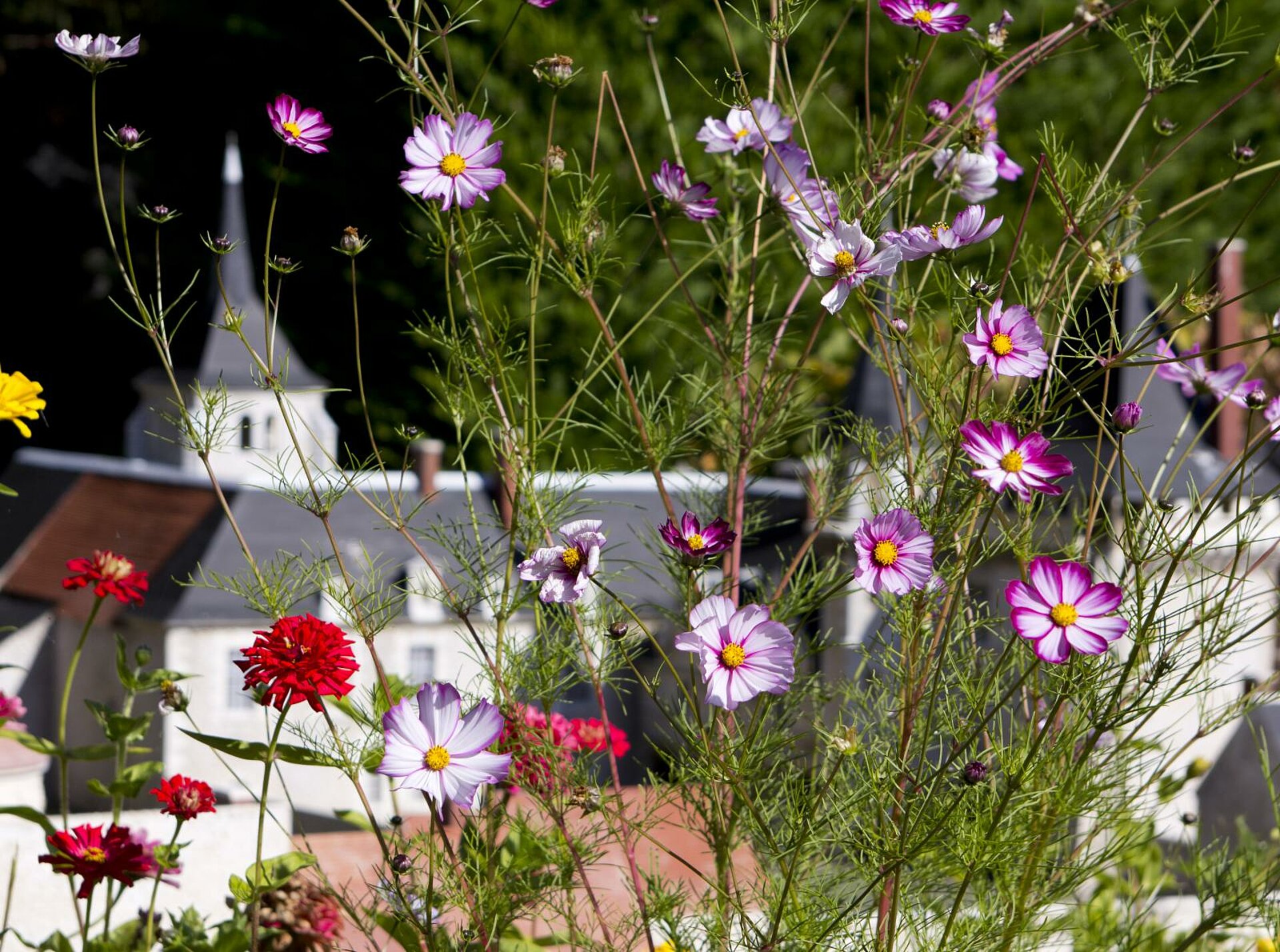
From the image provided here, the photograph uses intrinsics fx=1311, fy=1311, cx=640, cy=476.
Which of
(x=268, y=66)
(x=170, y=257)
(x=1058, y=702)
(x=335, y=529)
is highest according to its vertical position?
(x=268, y=66)

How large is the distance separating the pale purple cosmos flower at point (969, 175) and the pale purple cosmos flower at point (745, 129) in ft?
0.55

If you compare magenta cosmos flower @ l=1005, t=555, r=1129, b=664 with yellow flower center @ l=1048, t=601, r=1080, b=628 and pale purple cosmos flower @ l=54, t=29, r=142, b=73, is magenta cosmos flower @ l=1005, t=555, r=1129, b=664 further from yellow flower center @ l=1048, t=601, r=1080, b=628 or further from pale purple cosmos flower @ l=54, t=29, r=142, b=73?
pale purple cosmos flower @ l=54, t=29, r=142, b=73

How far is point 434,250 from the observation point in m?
1.26

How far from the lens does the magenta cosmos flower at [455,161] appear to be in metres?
1.05

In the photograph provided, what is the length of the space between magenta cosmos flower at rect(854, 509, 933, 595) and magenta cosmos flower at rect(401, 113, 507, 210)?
0.40 metres

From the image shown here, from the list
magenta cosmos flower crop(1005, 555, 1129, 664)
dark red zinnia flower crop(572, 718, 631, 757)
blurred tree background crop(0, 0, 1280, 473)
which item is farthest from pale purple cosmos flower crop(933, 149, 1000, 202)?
blurred tree background crop(0, 0, 1280, 473)

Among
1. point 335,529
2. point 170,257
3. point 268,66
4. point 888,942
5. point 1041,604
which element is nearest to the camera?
point 1041,604

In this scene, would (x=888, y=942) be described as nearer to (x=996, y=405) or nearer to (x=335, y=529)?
(x=996, y=405)

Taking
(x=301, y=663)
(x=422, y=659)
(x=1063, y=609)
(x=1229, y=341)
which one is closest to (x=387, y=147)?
(x=422, y=659)

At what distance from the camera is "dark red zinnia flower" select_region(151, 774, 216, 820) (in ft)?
4.09

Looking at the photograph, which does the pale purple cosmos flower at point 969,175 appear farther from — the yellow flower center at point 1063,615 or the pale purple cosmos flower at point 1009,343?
the yellow flower center at point 1063,615

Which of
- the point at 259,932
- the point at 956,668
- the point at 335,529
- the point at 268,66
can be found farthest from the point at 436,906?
the point at 268,66

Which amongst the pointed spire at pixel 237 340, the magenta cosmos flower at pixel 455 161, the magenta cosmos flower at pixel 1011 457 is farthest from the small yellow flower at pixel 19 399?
the pointed spire at pixel 237 340

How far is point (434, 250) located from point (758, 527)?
1.68 ft
